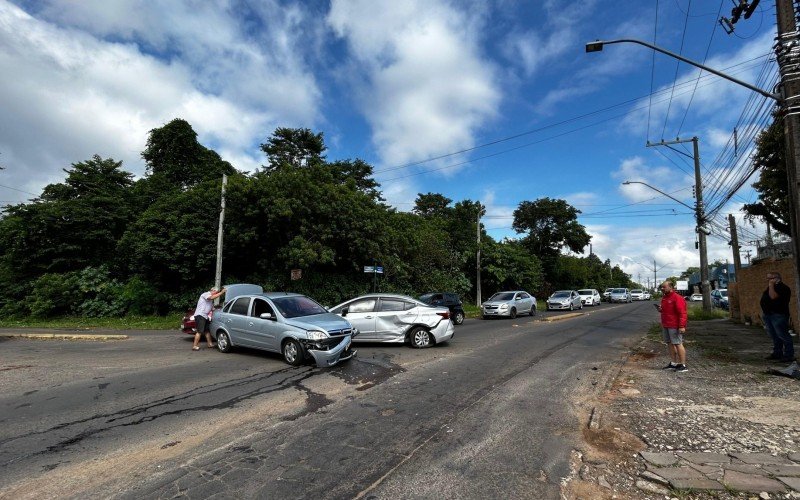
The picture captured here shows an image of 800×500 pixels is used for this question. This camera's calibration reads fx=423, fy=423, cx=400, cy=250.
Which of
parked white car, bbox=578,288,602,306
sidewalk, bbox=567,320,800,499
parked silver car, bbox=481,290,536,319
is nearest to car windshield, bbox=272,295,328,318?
sidewalk, bbox=567,320,800,499

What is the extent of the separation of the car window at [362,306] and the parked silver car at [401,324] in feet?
0.09

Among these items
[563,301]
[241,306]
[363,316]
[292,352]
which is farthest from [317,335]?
[563,301]

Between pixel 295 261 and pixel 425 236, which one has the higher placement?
pixel 425 236

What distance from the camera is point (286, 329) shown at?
896 centimetres

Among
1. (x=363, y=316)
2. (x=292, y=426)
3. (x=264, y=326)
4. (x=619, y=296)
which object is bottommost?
(x=292, y=426)

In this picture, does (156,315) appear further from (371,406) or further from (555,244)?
(555,244)

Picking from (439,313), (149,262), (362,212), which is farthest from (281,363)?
(149,262)

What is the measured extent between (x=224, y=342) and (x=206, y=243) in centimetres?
1549

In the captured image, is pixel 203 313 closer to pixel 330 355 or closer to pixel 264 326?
pixel 264 326

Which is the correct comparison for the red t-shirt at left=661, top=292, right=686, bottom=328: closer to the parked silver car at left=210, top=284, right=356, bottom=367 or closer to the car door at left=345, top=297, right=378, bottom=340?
the parked silver car at left=210, top=284, right=356, bottom=367

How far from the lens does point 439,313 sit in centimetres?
1174

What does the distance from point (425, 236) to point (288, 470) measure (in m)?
26.9

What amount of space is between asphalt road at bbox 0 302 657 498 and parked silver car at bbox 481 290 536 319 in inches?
528

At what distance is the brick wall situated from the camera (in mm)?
12996
